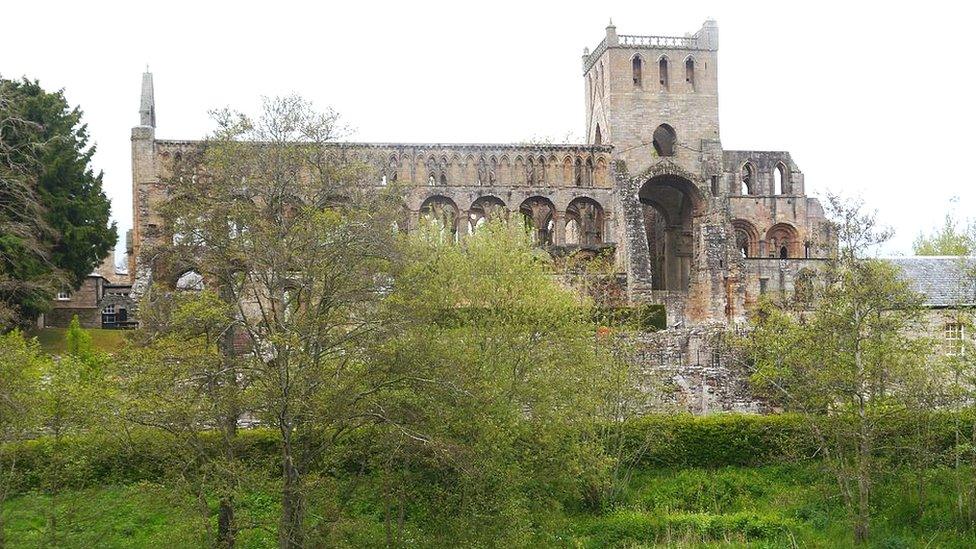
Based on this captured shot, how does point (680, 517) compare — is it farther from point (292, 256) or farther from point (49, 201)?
point (49, 201)

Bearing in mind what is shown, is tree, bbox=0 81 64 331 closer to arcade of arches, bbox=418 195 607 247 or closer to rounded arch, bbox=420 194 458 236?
arcade of arches, bbox=418 195 607 247

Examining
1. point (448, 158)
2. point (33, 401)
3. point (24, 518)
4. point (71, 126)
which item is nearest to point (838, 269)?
point (33, 401)

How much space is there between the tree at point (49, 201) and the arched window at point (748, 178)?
3235 cm

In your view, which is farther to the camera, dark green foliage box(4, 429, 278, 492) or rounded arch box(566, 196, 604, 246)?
rounded arch box(566, 196, 604, 246)

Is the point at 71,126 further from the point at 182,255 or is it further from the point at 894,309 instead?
the point at 894,309

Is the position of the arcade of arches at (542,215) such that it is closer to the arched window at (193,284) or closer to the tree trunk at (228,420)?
the arched window at (193,284)

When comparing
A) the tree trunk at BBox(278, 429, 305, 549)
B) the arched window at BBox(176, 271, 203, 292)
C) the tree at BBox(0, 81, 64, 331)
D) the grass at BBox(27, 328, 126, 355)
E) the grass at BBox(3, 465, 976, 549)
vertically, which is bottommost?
the grass at BBox(3, 465, 976, 549)

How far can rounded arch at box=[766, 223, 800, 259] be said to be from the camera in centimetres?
5278

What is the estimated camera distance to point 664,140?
50000 mm

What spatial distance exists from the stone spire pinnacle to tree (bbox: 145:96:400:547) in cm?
2724

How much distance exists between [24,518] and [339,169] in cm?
→ 1063

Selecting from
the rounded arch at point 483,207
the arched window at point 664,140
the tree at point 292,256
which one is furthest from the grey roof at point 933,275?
the tree at point 292,256

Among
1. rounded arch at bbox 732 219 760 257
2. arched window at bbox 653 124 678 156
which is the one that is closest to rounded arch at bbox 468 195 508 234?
arched window at bbox 653 124 678 156

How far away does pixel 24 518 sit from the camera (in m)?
21.3
